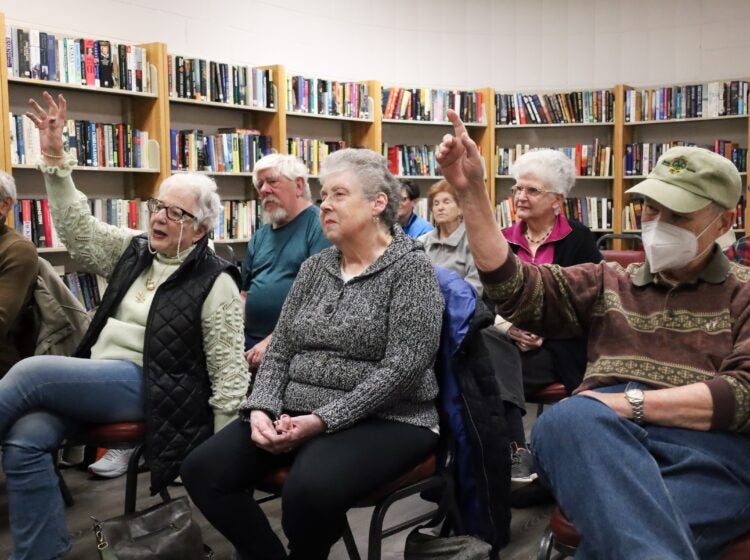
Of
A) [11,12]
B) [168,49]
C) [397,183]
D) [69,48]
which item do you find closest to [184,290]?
[397,183]

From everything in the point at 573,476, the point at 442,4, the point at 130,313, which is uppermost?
the point at 442,4

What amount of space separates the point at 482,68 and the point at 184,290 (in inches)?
205

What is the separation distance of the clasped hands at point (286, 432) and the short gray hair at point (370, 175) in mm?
637

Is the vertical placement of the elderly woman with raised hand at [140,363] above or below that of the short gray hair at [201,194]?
below

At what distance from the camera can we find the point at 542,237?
3.08m

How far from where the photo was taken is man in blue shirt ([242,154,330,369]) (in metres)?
3.03

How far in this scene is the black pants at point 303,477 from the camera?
5.98ft

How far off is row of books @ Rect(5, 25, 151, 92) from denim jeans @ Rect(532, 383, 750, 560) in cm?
362

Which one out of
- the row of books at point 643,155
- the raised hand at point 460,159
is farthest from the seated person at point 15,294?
the row of books at point 643,155

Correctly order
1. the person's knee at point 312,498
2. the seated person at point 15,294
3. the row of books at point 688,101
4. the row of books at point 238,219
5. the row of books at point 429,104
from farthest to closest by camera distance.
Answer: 1. the row of books at point 429,104
2. the row of books at point 688,101
3. the row of books at point 238,219
4. the seated person at point 15,294
5. the person's knee at point 312,498

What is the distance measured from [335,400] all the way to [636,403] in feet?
2.43

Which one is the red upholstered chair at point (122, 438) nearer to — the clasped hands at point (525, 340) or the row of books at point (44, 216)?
the clasped hands at point (525, 340)

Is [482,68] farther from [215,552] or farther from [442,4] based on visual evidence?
[215,552]

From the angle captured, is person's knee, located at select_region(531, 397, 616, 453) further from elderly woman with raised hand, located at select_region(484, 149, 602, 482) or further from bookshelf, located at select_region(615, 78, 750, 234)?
bookshelf, located at select_region(615, 78, 750, 234)
